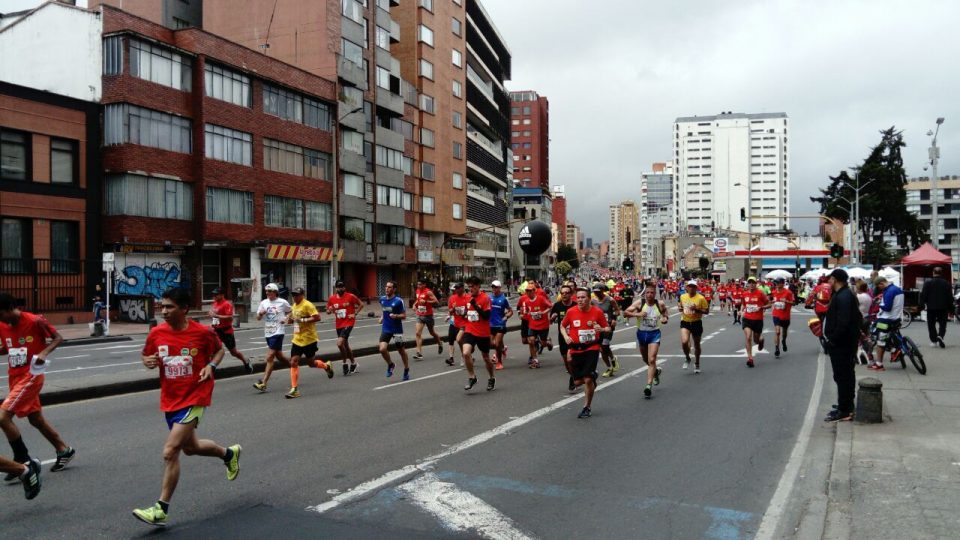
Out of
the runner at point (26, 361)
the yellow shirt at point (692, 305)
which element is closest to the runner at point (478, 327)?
the yellow shirt at point (692, 305)

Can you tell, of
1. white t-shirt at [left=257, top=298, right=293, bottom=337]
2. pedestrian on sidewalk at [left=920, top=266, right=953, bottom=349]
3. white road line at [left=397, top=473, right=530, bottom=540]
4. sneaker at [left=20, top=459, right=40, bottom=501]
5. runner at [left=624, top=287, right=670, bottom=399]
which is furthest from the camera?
pedestrian on sidewalk at [left=920, top=266, right=953, bottom=349]

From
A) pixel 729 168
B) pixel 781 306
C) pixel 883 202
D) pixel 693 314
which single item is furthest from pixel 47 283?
pixel 729 168

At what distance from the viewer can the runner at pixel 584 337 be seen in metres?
9.38

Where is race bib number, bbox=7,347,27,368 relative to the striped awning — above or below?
below

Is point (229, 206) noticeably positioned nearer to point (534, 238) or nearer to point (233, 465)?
point (534, 238)

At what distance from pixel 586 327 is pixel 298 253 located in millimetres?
32414

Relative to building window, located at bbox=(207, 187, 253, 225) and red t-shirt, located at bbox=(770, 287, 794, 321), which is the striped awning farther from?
red t-shirt, located at bbox=(770, 287, 794, 321)

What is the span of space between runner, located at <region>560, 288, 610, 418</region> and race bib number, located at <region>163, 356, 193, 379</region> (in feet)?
17.0

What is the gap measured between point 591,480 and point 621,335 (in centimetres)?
1748

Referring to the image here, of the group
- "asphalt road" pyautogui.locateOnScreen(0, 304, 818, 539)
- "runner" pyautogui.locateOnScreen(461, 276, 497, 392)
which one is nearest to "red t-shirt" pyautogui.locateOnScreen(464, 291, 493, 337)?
"runner" pyautogui.locateOnScreen(461, 276, 497, 392)

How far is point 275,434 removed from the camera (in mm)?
8234

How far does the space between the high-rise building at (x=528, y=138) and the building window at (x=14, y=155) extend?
117532 millimetres

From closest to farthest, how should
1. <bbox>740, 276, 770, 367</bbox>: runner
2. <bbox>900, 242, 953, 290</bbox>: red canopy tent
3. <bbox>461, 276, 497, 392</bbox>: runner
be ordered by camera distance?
<bbox>461, 276, 497, 392</bbox>: runner < <bbox>740, 276, 770, 367</bbox>: runner < <bbox>900, 242, 953, 290</bbox>: red canopy tent

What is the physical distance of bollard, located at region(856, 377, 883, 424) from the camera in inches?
320
